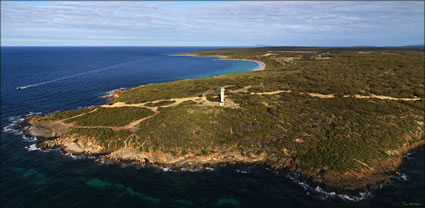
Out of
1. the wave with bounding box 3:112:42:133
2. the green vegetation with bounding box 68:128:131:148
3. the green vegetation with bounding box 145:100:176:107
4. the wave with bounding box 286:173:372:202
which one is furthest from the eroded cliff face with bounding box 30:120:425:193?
the green vegetation with bounding box 145:100:176:107

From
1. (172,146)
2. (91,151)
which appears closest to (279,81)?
(172,146)

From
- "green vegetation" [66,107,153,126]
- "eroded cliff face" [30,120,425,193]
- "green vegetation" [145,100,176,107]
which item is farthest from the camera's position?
"green vegetation" [145,100,176,107]

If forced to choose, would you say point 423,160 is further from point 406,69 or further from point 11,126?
point 11,126

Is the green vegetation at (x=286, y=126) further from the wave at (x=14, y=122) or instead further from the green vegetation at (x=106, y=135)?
the wave at (x=14, y=122)

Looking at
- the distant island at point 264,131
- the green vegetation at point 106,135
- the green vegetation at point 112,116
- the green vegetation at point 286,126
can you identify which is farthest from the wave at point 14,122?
the green vegetation at point 106,135

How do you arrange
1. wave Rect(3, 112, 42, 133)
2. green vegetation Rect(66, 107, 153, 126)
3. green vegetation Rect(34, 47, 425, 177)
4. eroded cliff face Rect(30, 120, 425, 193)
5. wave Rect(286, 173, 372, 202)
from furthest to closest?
wave Rect(3, 112, 42, 133) < green vegetation Rect(66, 107, 153, 126) < green vegetation Rect(34, 47, 425, 177) < eroded cliff face Rect(30, 120, 425, 193) < wave Rect(286, 173, 372, 202)

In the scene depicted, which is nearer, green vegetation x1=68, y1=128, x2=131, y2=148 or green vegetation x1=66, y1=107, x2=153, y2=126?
green vegetation x1=68, y1=128, x2=131, y2=148

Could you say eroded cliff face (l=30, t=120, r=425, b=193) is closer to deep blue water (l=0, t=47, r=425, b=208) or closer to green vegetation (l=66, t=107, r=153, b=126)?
deep blue water (l=0, t=47, r=425, b=208)

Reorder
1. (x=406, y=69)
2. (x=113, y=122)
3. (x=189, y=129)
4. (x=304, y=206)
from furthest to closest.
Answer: (x=406, y=69), (x=113, y=122), (x=189, y=129), (x=304, y=206)
